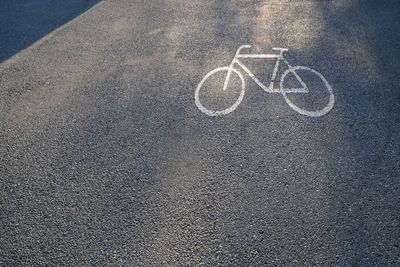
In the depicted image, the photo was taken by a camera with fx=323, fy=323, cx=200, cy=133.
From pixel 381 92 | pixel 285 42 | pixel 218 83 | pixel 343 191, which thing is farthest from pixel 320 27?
pixel 343 191

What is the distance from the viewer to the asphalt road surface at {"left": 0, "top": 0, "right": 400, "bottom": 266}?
3.83 metres

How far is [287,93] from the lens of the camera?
5375 millimetres

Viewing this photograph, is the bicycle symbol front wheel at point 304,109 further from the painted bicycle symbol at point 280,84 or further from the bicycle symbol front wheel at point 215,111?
the bicycle symbol front wheel at point 215,111

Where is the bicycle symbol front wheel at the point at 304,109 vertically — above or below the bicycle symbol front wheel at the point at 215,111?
below

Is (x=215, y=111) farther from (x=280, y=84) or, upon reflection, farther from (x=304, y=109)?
(x=304, y=109)

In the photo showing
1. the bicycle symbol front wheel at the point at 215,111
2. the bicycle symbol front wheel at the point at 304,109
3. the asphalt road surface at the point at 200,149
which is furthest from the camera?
the bicycle symbol front wheel at the point at 215,111

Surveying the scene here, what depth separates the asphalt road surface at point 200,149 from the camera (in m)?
3.83

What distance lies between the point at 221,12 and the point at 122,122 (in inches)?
149

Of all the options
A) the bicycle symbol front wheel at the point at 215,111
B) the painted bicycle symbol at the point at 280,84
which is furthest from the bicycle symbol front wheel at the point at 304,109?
the bicycle symbol front wheel at the point at 215,111

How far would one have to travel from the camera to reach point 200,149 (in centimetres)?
478

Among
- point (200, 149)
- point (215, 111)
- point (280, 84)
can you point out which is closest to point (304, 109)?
point (280, 84)

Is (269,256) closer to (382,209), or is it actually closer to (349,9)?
(382,209)

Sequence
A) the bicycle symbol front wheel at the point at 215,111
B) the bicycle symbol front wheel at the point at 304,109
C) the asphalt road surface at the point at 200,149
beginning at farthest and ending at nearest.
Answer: the bicycle symbol front wheel at the point at 215,111, the bicycle symbol front wheel at the point at 304,109, the asphalt road surface at the point at 200,149

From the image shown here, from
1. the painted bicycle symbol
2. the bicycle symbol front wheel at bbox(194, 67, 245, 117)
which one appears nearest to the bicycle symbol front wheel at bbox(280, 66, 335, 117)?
the painted bicycle symbol
